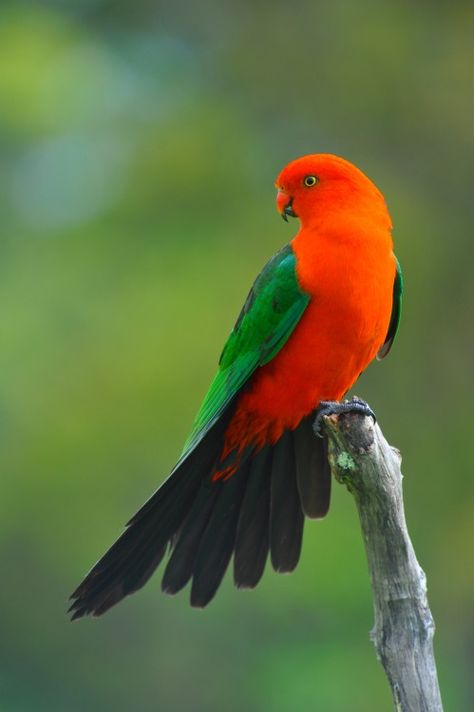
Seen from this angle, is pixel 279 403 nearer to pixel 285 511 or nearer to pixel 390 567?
pixel 285 511

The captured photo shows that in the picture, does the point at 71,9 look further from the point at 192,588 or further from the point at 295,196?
the point at 192,588

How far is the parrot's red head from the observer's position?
4.24 m

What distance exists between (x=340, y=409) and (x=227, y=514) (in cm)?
91

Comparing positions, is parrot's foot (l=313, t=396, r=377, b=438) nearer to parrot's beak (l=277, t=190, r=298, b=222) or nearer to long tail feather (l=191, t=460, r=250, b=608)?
long tail feather (l=191, t=460, r=250, b=608)

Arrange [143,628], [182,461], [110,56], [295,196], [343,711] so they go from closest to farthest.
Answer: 1. [182,461]
2. [295,196]
3. [343,711]
4. [143,628]
5. [110,56]

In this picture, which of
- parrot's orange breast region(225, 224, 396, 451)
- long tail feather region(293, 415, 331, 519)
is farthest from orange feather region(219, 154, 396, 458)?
long tail feather region(293, 415, 331, 519)

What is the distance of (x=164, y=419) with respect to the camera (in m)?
6.99

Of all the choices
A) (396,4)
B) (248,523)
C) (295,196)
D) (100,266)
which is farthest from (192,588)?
(396,4)

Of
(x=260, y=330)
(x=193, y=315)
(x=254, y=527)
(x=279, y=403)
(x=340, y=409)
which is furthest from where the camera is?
(x=193, y=315)

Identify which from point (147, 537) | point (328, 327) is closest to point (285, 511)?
point (147, 537)

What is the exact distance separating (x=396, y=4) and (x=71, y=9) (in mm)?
2428

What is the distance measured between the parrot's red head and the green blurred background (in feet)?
8.85

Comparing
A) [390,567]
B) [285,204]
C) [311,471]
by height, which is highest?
[285,204]

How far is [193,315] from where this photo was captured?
7.11 meters
